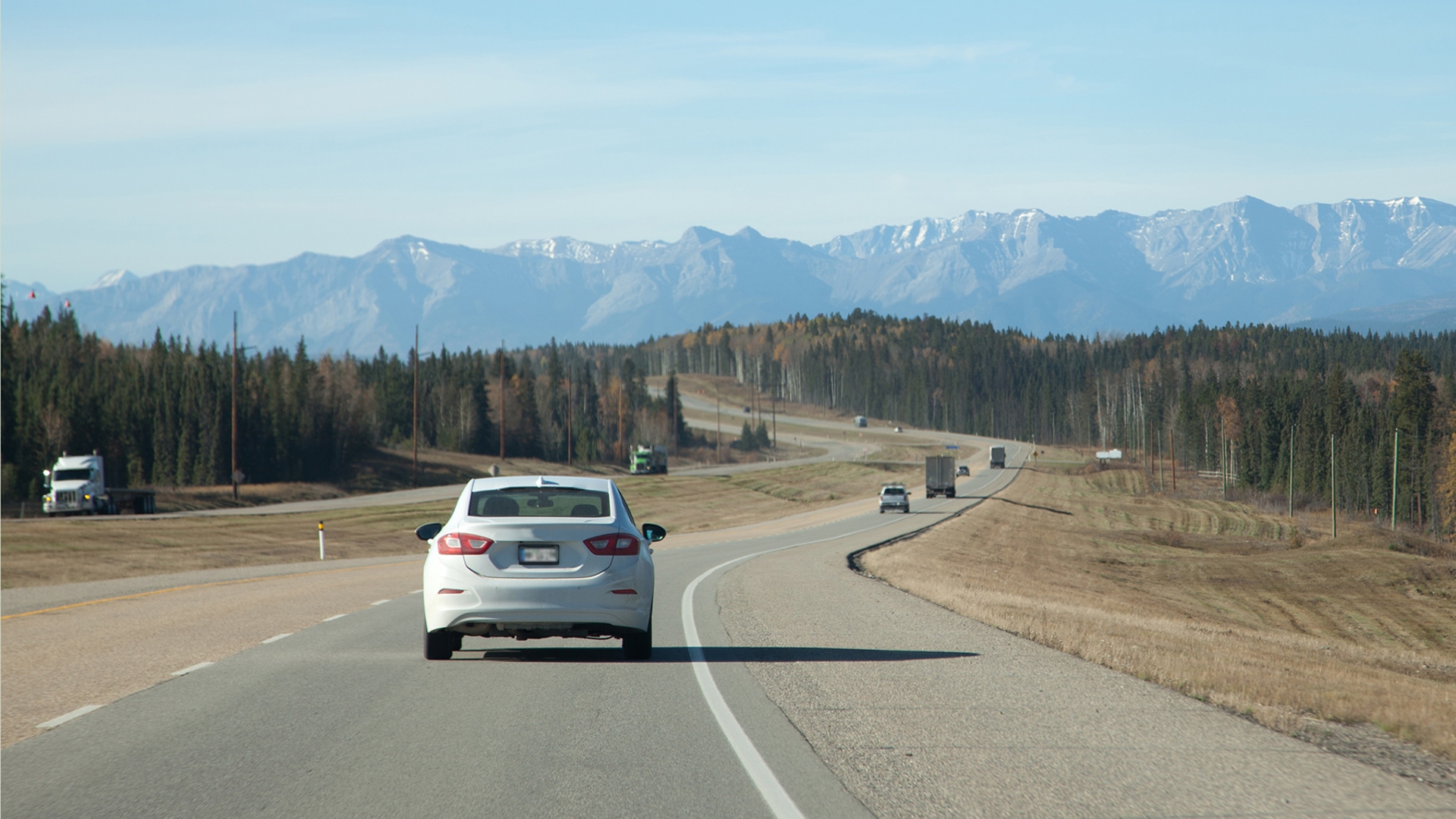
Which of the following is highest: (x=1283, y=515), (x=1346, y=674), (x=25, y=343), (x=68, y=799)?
(x=25, y=343)

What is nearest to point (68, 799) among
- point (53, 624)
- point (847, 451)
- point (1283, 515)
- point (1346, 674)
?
point (53, 624)

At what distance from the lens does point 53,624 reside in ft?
54.5

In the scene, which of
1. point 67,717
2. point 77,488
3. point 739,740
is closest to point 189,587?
point 67,717

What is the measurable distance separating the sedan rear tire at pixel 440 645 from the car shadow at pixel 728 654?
38cm

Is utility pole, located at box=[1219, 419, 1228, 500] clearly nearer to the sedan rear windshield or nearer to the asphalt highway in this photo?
the sedan rear windshield

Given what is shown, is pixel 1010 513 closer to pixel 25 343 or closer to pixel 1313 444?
pixel 1313 444

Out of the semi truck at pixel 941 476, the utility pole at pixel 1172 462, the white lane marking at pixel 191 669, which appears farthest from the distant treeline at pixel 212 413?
the white lane marking at pixel 191 669

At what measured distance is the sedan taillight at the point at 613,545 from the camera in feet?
38.3

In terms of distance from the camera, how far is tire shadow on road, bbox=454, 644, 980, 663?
41.7 ft

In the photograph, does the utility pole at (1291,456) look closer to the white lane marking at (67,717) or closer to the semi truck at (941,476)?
the semi truck at (941,476)

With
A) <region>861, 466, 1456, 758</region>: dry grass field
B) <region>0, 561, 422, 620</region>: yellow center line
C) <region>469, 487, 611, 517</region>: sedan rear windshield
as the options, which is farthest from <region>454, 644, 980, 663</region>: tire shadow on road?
<region>0, 561, 422, 620</region>: yellow center line

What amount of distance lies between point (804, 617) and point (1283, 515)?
8581 cm

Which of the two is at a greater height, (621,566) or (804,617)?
(621,566)

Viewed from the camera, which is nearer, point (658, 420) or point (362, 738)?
point (362, 738)
